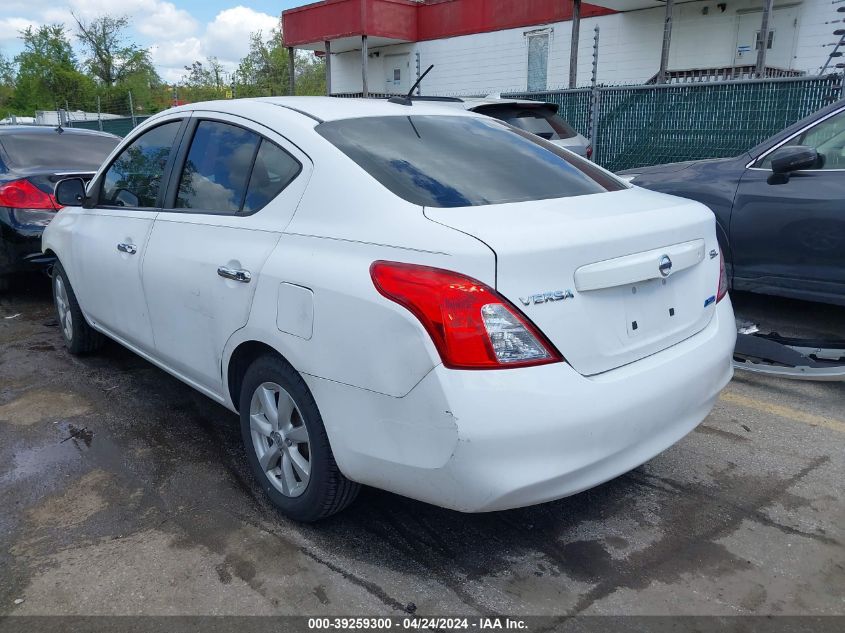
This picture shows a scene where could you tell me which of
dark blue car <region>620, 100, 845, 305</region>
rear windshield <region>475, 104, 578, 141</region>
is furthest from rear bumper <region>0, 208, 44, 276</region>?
dark blue car <region>620, 100, 845, 305</region>

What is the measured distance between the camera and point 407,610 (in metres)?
2.25

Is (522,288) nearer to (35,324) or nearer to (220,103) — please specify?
(220,103)

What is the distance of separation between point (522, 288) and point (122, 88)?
5857 cm

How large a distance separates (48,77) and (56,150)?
50080 mm

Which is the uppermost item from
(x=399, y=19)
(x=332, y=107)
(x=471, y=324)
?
(x=399, y=19)

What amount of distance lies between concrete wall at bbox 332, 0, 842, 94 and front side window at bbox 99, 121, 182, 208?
1454 centimetres

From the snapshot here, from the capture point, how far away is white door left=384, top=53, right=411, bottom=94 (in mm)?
23312

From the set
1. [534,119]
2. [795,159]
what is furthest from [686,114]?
[795,159]

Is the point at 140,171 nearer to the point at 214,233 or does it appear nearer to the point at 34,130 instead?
the point at 214,233

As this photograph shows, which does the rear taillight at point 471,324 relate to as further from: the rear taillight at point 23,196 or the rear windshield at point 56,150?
the rear windshield at point 56,150

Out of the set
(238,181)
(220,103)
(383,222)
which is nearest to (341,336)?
(383,222)

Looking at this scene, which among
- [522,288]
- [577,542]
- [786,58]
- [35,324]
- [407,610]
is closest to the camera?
[522,288]

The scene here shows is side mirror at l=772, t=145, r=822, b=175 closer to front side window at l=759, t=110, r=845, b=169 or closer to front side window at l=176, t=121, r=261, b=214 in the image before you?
front side window at l=759, t=110, r=845, b=169

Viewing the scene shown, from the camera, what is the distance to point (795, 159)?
438 centimetres
